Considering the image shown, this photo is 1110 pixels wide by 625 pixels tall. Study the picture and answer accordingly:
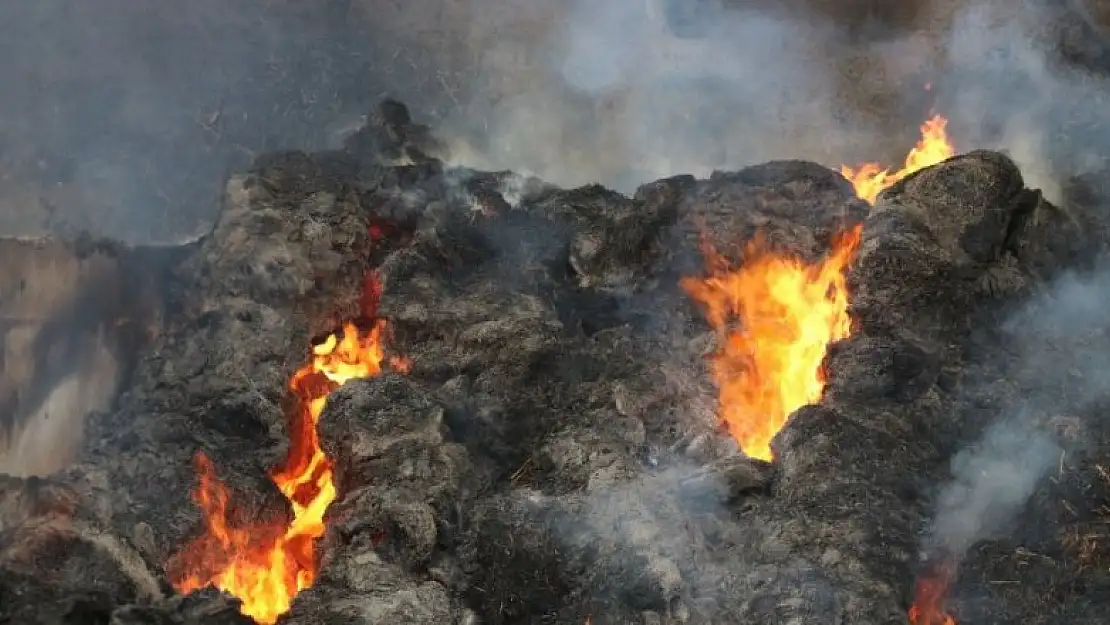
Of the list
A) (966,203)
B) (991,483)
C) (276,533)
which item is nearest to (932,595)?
(991,483)

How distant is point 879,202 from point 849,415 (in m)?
1.80

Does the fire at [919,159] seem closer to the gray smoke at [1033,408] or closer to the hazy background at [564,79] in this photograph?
the hazy background at [564,79]

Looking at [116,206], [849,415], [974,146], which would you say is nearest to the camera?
[849,415]

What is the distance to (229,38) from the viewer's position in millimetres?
9141

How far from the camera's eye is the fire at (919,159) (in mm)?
8766

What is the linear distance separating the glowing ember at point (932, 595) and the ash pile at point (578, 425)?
0.07 metres

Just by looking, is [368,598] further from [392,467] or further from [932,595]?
[932,595]

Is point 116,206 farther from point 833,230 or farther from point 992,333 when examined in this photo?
point 992,333

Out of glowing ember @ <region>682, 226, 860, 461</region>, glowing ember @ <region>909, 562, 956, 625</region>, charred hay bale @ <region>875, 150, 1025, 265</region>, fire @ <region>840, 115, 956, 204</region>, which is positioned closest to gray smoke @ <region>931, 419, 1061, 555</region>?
glowing ember @ <region>909, 562, 956, 625</region>

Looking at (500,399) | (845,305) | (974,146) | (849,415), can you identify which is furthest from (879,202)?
(500,399)

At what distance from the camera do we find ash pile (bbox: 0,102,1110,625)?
5469 millimetres

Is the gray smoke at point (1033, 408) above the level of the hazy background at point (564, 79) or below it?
below

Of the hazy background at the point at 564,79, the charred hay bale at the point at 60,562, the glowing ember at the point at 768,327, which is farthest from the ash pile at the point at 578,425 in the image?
the hazy background at the point at 564,79

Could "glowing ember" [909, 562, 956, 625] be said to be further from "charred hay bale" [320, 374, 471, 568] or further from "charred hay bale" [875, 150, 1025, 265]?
"charred hay bale" [320, 374, 471, 568]
